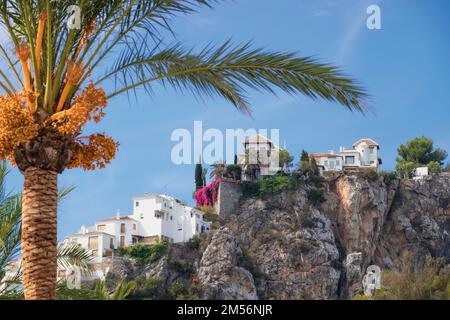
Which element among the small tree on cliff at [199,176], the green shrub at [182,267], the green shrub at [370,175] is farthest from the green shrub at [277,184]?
the green shrub at [182,267]

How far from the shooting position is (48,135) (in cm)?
759

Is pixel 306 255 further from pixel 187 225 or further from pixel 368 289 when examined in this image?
pixel 187 225

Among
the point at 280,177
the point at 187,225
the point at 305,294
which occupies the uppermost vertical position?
the point at 280,177

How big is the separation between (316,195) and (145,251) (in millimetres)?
18228

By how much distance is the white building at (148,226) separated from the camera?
71188 mm

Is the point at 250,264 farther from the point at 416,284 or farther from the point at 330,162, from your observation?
the point at 330,162

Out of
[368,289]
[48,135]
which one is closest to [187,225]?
[368,289]

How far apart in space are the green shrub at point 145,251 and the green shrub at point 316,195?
15.8 meters

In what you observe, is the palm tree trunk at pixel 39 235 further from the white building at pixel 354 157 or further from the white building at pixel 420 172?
the white building at pixel 420 172

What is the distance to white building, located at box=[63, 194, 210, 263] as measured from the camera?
71188 mm

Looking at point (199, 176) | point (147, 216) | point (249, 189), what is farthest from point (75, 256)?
point (199, 176)

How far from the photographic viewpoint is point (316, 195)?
77625 mm
